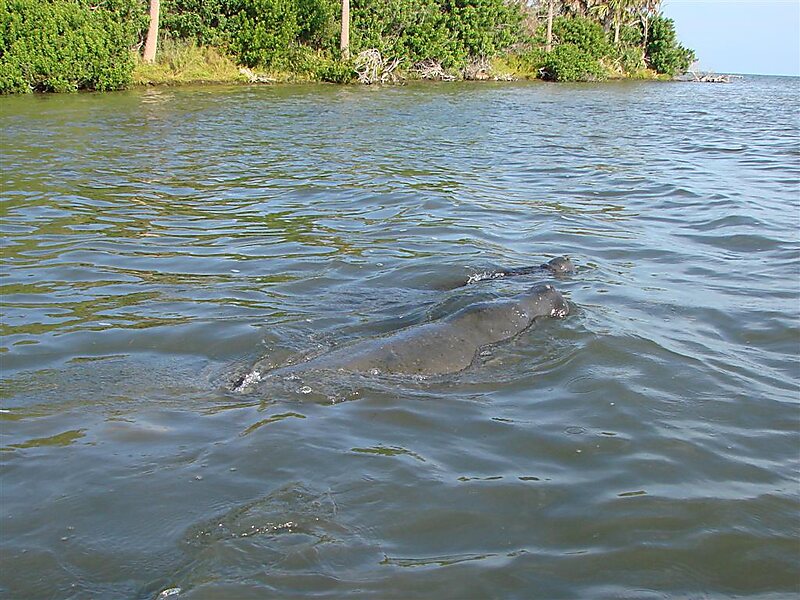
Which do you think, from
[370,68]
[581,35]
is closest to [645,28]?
[581,35]

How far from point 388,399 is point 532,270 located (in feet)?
10.2

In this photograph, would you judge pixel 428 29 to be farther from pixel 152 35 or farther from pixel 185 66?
pixel 152 35

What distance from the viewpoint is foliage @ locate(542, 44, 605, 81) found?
41531 millimetres

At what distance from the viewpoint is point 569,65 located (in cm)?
4188

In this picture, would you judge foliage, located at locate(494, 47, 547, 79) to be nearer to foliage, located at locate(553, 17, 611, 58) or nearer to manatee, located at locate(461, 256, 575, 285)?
foliage, located at locate(553, 17, 611, 58)

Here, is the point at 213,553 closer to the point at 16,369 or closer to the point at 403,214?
the point at 16,369

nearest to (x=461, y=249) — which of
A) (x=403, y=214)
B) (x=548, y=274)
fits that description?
(x=548, y=274)

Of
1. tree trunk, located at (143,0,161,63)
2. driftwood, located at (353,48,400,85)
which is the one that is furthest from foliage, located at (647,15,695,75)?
tree trunk, located at (143,0,161,63)

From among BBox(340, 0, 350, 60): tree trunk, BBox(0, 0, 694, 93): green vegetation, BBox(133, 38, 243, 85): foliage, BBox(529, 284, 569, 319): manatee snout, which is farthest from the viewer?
BBox(340, 0, 350, 60): tree trunk

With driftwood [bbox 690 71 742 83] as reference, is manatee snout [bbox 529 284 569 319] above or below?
below

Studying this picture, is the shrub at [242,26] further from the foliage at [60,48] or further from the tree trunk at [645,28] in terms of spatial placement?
the tree trunk at [645,28]

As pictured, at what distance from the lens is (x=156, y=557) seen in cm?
Answer: 319

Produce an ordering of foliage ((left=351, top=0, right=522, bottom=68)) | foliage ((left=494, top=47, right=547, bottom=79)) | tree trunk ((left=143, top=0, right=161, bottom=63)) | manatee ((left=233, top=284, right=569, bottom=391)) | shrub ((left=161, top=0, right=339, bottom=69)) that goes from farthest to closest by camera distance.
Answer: foliage ((left=494, top=47, right=547, bottom=79)), foliage ((left=351, top=0, right=522, bottom=68)), shrub ((left=161, top=0, right=339, bottom=69)), tree trunk ((left=143, top=0, right=161, bottom=63)), manatee ((left=233, top=284, right=569, bottom=391))

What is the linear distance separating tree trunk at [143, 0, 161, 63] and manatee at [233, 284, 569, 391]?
26.2 m
